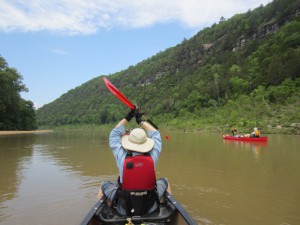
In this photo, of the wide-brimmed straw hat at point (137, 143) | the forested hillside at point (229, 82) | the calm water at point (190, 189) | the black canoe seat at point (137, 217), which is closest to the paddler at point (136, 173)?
the wide-brimmed straw hat at point (137, 143)

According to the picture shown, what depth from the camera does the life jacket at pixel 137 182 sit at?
12.8ft

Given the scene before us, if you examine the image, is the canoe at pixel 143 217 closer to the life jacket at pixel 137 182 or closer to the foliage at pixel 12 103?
the life jacket at pixel 137 182

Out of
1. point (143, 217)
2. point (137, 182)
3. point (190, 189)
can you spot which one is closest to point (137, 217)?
point (143, 217)

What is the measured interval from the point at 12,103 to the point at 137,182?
170ft

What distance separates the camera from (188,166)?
11.4 m

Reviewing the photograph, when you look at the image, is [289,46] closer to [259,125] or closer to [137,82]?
[259,125]

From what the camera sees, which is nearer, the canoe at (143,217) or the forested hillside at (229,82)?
the canoe at (143,217)

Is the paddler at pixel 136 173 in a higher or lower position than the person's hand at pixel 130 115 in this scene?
lower

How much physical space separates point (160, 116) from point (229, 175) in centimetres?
5807

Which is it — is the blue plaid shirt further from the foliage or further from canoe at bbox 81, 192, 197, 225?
the foliage

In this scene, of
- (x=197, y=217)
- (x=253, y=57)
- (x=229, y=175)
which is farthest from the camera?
(x=253, y=57)

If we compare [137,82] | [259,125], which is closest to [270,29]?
[259,125]

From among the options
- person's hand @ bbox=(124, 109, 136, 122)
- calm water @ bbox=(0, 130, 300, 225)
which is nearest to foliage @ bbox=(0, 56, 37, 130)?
calm water @ bbox=(0, 130, 300, 225)

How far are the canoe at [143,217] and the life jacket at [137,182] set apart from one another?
197mm
